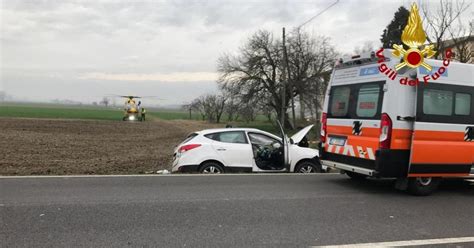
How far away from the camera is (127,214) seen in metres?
5.84

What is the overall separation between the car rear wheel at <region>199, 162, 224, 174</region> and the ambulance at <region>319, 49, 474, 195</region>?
3149 mm

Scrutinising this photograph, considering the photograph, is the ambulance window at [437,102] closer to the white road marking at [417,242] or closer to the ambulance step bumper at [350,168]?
the ambulance step bumper at [350,168]

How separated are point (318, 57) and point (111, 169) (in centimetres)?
3271

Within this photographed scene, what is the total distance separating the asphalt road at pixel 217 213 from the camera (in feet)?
16.1

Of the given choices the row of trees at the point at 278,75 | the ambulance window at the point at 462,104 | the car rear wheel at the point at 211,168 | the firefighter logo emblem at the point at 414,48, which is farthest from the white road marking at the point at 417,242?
the row of trees at the point at 278,75

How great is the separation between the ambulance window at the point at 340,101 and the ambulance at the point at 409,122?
69mm

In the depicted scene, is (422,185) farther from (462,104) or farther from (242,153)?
(242,153)

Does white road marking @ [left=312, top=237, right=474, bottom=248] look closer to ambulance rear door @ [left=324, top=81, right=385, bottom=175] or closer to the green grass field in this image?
ambulance rear door @ [left=324, top=81, right=385, bottom=175]

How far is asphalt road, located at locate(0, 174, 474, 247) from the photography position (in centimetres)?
491

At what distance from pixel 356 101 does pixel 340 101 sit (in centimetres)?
53

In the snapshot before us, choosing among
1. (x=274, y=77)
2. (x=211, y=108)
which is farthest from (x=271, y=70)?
(x=211, y=108)

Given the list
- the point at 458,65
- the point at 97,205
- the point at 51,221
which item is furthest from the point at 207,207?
the point at 458,65

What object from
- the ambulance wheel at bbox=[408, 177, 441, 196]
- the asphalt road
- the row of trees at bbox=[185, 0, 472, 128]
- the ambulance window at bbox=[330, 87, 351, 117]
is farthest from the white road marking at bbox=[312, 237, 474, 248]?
the row of trees at bbox=[185, 0, 472, 128]

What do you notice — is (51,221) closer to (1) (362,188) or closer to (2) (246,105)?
(1) (362,188)
